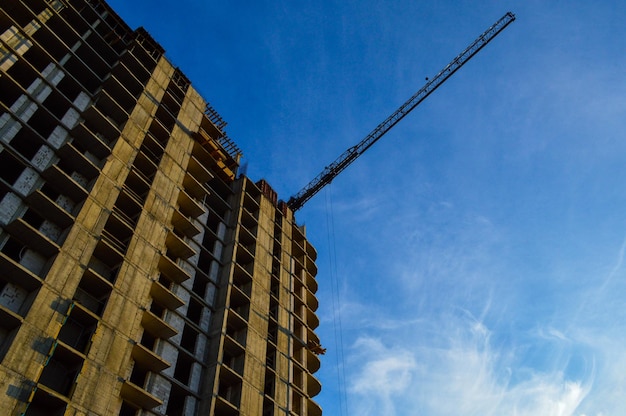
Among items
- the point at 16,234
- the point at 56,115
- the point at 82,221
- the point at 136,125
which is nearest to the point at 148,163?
the point at 136,125

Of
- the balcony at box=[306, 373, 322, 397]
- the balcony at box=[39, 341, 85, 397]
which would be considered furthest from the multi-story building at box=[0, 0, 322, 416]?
the balcony at box=[306, 373, 322, 397]

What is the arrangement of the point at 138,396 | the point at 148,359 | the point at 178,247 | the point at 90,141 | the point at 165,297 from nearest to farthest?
the point at 138,396
the point at 148,359
the point at 165,297
the point at 90,141
the point at 178,247

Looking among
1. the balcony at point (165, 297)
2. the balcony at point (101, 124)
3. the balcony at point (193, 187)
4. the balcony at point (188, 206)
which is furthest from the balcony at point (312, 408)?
the balcony at point (101, 124)

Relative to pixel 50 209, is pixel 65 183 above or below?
above

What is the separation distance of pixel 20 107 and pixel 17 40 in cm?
627

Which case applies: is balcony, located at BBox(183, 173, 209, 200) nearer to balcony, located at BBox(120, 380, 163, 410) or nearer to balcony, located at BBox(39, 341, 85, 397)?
balcony, located at BBox(120, 380, 163, 410)

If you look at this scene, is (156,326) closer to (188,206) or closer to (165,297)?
(165,297)

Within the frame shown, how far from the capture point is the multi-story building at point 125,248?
3042 centimetres

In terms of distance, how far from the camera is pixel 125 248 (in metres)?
38.1

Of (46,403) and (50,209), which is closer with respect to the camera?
(46,403)

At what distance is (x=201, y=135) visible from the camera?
54438mm

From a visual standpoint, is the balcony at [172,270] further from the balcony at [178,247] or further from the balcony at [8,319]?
the balcony at [8,319]

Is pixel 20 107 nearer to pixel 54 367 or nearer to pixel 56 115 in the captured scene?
pixel 56 115

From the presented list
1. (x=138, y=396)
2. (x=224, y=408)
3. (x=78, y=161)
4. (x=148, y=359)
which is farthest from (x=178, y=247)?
(x=138, y=396)
